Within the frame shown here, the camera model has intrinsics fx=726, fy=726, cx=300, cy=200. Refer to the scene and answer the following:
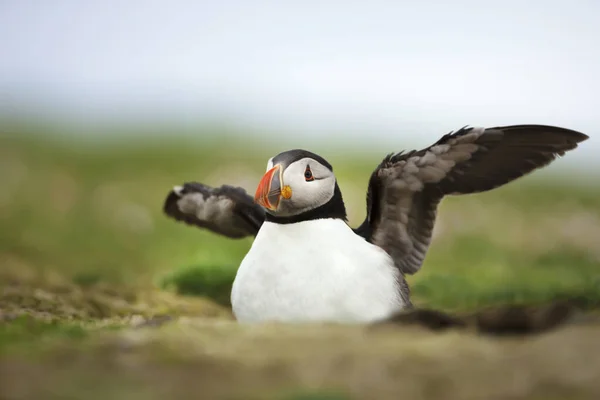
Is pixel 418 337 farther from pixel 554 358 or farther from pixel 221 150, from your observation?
pixel 221 150

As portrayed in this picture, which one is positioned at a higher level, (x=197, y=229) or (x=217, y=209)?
(x=197, y=229)

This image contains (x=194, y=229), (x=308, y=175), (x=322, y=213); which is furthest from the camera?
(x=194, y=229)

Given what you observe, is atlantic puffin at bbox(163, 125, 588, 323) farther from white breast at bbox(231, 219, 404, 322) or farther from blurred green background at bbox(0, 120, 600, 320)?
blurred green background at bbox(0, 120, 600, 320)

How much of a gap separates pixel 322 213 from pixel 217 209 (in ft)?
5.06

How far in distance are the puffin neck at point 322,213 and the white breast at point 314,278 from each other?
0.13 feet

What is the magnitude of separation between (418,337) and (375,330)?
29 cm

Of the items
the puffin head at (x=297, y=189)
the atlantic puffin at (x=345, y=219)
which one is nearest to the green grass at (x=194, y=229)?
the atlantic puffin at (x=345, y=219)

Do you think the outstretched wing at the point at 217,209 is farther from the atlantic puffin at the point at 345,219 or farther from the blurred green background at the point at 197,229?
the blurred green background at the point at 197,229

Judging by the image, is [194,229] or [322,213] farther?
[194,229]

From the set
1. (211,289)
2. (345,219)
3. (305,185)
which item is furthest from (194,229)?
(305,185)

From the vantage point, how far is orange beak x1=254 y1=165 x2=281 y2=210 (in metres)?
5.46

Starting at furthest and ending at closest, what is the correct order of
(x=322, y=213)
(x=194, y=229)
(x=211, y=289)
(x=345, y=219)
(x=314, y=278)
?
(x=194, y=229) → (x=211, y=289) → (x=345, y=219) → (x=322, y=213) → (x=314, y=278)

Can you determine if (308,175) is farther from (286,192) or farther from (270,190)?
(270,190)

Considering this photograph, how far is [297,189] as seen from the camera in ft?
18.3
